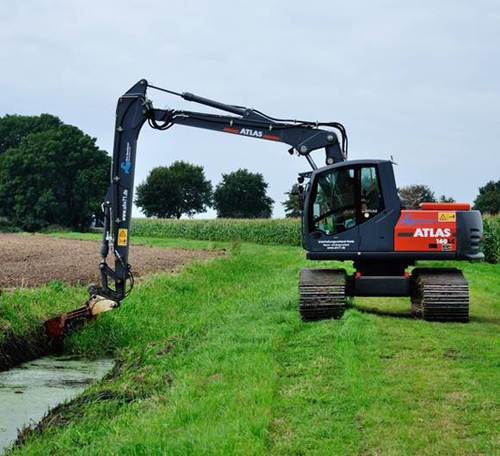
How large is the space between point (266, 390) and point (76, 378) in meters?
4.19

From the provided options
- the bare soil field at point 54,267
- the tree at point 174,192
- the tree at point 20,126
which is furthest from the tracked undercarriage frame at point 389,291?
the tree at point 174,192

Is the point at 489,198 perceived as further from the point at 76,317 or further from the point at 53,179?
the point at 76,317

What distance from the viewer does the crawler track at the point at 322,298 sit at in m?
13.6

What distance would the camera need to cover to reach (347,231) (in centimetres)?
1403

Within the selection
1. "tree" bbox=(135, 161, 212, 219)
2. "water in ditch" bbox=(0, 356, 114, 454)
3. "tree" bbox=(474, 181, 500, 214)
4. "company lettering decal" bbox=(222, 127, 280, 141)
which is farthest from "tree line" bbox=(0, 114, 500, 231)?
"water in ditch" bbox=(0, 356, 114, 454)

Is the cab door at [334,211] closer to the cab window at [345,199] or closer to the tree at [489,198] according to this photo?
the cab window at [345,199]

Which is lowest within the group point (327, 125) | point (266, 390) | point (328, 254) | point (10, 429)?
point (10, 429)

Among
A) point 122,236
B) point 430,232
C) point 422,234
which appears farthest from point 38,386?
point 430,232

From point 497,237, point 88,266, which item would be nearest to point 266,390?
point 88,266

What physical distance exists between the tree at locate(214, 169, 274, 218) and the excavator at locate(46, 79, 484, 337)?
7885 centimetres

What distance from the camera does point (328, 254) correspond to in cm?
1406

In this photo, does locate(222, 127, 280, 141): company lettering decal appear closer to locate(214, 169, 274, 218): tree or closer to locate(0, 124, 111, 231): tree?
locate(0, 124, 111, 231): tree

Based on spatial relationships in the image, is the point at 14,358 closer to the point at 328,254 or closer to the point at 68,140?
the point at 328,254

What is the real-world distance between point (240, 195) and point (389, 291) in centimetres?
7962
